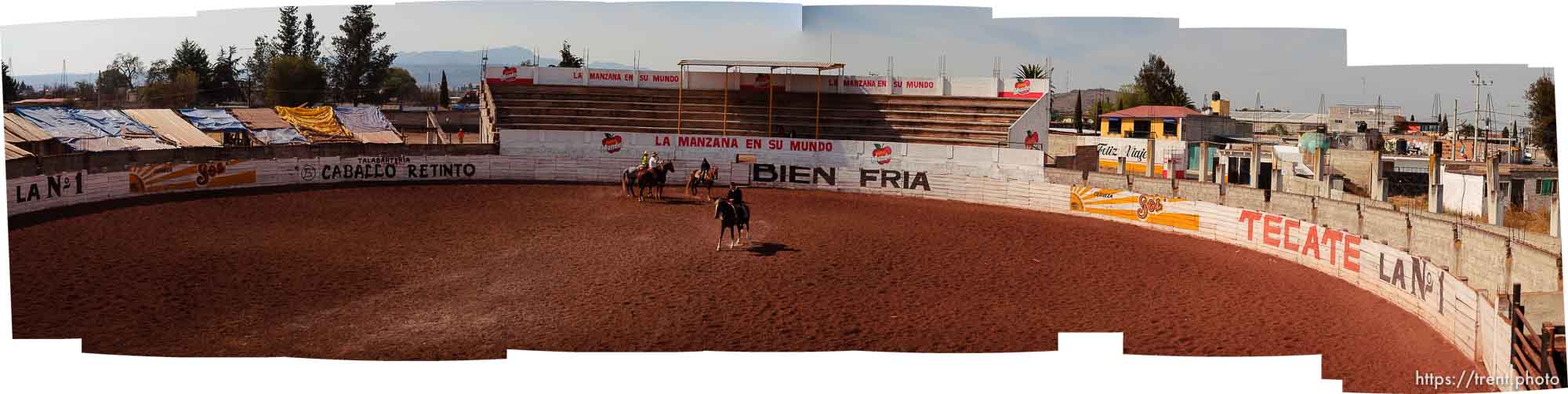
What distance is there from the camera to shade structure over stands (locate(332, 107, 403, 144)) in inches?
1752

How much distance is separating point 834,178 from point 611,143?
8580 millimetres

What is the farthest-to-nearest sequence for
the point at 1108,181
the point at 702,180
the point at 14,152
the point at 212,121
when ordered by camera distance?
the point at 212,121, the point at 702,180, the point at 1108,181, the point at 14,152

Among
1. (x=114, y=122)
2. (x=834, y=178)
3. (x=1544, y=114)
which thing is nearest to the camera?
(x=1544, y=114)

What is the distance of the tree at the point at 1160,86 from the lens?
3031 inches

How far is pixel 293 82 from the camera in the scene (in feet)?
204

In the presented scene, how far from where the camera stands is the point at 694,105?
150 ft

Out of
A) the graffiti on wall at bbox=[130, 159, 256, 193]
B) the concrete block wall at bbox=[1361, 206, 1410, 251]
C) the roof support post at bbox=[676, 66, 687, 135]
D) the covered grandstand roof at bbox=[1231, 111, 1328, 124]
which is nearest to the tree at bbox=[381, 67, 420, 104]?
the roof support post at bbox=[676, 66, 687, 135]

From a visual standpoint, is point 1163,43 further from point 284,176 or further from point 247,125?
point 247,125

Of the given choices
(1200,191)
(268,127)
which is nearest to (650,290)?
(1200,191)

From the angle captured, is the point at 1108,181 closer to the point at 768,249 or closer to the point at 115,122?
the point at 768,249

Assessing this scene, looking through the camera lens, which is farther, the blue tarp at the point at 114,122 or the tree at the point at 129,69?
the tree at the point at 129,69

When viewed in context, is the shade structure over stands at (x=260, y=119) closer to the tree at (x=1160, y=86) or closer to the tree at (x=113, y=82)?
the tree at (x=113, y=82)

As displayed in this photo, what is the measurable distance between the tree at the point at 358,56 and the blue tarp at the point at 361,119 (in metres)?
28.3

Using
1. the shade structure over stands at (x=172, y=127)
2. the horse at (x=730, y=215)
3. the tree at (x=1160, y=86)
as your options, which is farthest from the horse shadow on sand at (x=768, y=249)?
the tree at (x=1160, y=86)
